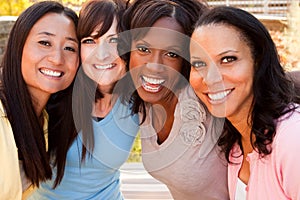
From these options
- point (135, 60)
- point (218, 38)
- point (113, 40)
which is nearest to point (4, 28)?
point (113, 40)

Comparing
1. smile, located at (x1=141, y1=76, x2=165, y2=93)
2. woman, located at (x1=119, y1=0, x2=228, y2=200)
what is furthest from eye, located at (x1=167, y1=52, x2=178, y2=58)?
smile, located at (x1=141, y1=76, x2=165, y2=93)

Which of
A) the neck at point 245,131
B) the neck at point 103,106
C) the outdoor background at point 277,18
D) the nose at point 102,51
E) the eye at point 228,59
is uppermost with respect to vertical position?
the eye at point 228,59

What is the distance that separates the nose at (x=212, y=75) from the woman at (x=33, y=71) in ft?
2.21

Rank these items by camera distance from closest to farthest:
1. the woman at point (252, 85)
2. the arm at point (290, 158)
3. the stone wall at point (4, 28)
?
1. the arm at point (290, 158)
2. the woman at point (252, 85)
3. the stone wall at point (4, 28)

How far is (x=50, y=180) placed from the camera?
226 centimetres

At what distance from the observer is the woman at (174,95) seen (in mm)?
2016

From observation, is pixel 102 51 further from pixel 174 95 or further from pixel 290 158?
pixel 290 158

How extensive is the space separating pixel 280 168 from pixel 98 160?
976mm

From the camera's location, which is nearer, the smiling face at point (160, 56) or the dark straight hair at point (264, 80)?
the dark straight hair at point (264, 80)

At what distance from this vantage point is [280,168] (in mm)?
1561

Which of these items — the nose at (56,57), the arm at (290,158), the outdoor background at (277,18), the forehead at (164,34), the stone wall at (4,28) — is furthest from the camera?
the outdoor background at (277,18)

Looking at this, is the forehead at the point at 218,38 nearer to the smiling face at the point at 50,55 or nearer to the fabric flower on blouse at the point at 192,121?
the fabric flower on blouse at the point at 192,121

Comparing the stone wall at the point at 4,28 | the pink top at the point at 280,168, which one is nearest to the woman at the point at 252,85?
the pink top at the point at 280,168

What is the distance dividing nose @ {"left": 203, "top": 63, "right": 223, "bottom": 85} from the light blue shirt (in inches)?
24.8
